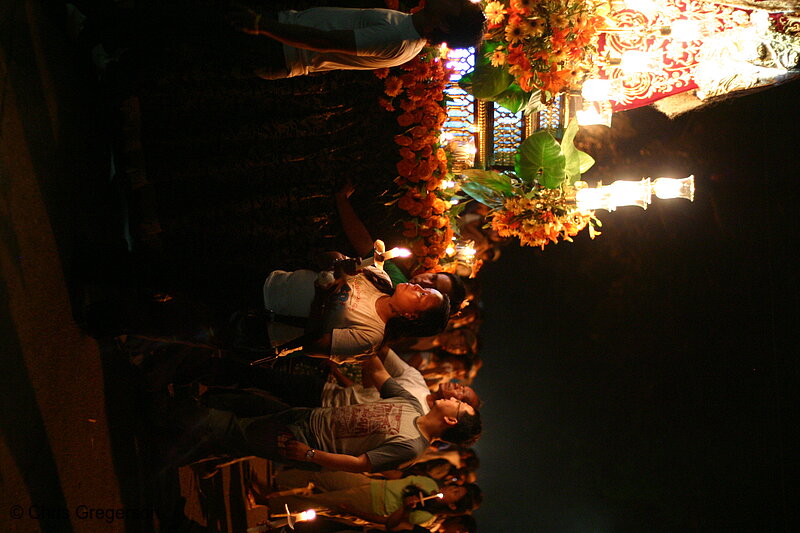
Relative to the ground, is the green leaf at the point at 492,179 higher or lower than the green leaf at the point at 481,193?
higher

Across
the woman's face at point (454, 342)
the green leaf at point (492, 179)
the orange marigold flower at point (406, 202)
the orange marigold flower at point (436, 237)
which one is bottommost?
the woman's face at point (454, 342)

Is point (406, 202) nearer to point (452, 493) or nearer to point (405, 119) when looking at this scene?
point (405, 119)

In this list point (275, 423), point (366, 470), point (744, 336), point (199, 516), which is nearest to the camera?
point (366, 470)

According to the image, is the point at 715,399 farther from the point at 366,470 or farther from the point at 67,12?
the point at 67,12

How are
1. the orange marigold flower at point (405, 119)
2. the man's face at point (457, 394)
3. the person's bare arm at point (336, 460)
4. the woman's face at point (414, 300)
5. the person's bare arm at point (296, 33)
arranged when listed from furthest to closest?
1. the man's face at point (457, 394)
2. the orange marigold flower at point (405, 119)
3. the person's bare arm at point (336, 460)
4. the woman's face at point (414, 300)
5. the person's bare arm at point (296, 33)

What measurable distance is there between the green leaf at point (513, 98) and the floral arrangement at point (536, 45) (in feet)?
0.14

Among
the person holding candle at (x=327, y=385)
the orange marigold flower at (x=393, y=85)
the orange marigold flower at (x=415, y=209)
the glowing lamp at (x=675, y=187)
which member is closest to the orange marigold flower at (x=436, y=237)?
the orange marigold flower at (x=415, y=209)

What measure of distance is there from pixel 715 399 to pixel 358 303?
10.4 ft

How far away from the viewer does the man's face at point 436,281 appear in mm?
2866

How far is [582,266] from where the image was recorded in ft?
14.7

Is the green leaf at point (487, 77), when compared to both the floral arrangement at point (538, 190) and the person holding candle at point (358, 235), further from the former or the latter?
the person holding candle at point (358, 235)

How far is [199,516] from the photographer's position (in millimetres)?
3270

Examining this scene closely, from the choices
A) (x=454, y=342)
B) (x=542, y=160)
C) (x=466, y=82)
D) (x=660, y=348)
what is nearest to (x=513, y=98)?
(x=466, y=82)

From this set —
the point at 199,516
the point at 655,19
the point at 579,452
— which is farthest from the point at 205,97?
the point at 579,452
